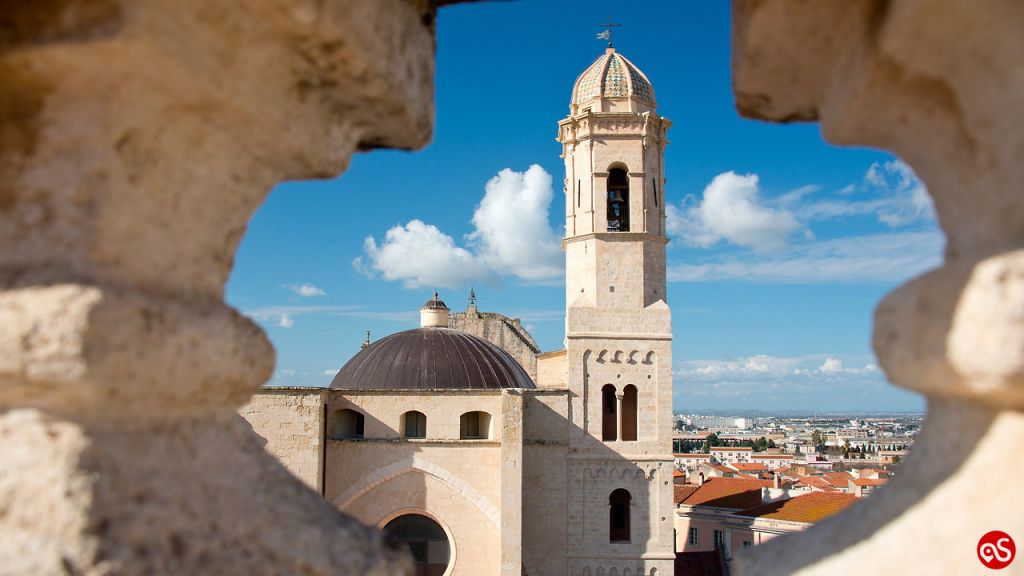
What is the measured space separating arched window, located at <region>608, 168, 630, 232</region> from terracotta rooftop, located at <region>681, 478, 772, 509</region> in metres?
13.6

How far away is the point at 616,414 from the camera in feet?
54.1

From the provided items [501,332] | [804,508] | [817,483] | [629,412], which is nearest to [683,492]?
[817,483]

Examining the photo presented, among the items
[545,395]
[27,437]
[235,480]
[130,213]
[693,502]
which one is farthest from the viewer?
[693,502]

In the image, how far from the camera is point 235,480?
5.67ft

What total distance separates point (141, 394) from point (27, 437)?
19 cm

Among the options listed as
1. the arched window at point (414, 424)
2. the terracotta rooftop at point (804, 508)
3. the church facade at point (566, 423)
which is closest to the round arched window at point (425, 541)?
the church facade at point (566, 423)

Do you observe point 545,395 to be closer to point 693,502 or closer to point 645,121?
point 645,121

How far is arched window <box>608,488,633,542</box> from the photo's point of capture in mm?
16000

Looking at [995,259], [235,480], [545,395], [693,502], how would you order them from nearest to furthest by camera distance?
1. [995,259]
2. [235,480]
3. [545,395]
4. [693,502]

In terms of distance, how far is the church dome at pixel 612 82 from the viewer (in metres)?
17.0

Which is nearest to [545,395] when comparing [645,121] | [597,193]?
[597,193]

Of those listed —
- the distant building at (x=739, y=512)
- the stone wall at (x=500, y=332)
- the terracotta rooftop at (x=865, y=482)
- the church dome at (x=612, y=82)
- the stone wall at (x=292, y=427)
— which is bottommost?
the distant building at (x=739, y=512)

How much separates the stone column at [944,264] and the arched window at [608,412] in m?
14.8

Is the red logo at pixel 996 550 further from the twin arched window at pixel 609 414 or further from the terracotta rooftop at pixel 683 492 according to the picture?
the terracotta rooftop at pixel 683 492
